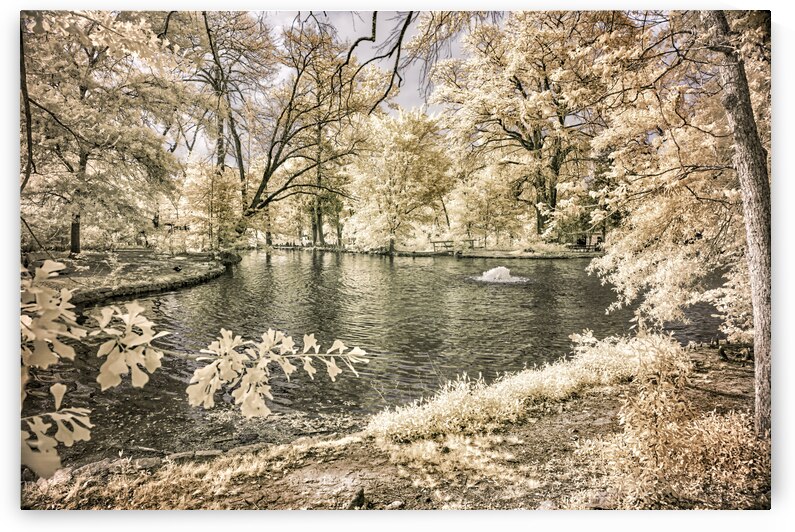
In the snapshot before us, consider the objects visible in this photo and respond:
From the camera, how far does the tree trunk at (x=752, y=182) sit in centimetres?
224

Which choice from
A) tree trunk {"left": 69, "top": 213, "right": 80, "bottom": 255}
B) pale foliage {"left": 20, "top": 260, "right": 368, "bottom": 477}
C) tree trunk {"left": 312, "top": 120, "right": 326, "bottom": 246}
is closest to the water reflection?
tree trunk {"left": 312, "top": 120, "right": 326, "bottom": 246}

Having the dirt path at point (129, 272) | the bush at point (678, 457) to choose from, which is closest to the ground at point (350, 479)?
the bush at point (678, 457)

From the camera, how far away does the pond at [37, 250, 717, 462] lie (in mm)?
2453

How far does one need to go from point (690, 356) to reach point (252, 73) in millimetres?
3354

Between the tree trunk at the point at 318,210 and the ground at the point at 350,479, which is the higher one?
the tree trunk at the point at 318,210

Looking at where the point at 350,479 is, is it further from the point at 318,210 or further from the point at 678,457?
the point at 318,210

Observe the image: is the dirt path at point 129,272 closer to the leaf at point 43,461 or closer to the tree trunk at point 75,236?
the tree trunk at point 75,236

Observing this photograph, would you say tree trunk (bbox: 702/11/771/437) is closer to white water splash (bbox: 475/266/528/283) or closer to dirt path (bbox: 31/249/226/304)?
white water splash (bbox: 475/266/528/283)

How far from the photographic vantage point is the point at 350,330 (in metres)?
2.93

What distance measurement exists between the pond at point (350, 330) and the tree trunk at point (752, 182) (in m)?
0.45

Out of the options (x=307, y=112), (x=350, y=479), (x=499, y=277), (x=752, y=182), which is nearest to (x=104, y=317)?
(x=350, y=479)

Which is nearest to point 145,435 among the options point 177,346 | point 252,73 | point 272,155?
point 177,346

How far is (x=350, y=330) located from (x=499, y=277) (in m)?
1.32

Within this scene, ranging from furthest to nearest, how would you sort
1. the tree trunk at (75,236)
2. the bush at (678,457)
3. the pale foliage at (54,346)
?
1. the tree trunk at (75,236)
2. the bush at (678,457)
3. the pale foliage at (54,346)
